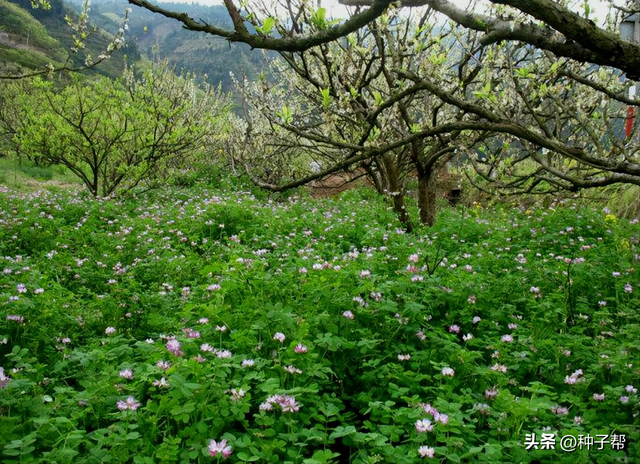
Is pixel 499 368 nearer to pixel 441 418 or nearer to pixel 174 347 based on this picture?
pixel 441 418

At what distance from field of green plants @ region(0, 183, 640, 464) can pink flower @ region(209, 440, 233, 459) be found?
11 millimetres

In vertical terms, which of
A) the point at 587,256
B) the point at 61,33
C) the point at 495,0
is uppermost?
the point at 61,33

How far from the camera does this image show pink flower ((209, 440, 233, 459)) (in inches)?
81.0

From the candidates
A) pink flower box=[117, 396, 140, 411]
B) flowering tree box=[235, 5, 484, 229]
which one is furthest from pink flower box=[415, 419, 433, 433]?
flowering tree box=[235, 5, 484, 229]

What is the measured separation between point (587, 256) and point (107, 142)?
10442 millimetres

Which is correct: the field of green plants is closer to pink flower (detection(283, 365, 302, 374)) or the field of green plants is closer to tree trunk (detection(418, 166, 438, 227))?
A: pink flower (detection(283, 365, 302, 374))

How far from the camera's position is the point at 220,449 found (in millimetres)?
2076

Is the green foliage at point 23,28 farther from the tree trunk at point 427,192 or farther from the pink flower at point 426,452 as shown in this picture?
the pink flower at point 426,452

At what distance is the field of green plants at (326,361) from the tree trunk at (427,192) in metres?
1.85

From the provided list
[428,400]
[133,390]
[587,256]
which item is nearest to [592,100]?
[587,256]

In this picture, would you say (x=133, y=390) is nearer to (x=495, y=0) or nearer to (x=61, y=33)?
(x=495, y=0)

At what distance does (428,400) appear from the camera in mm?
2707

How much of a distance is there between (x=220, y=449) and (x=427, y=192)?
6.21m

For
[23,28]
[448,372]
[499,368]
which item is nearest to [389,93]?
[499,368]
